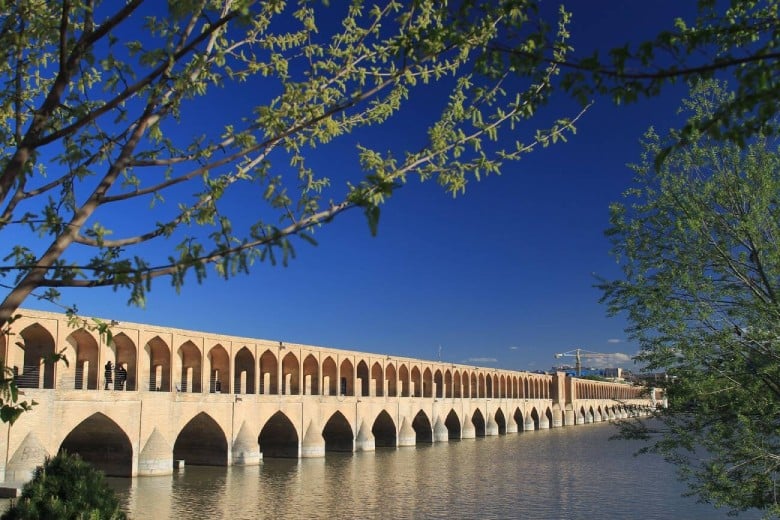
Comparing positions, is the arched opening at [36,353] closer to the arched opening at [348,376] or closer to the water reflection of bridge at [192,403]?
the water reflection of bridge at [192,403]

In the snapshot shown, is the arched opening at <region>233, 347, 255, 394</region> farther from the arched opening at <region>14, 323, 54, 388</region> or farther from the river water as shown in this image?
the arched opening at <region>14, 323, 54, 388</region>

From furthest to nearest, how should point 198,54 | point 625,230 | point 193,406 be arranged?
point 193,406, point 625,230, point 198,54

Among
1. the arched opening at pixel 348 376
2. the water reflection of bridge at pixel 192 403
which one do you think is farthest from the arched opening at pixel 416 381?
the arched opening at pixel 348 376

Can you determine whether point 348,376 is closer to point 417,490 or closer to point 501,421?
point 417,490

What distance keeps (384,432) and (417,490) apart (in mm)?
17607

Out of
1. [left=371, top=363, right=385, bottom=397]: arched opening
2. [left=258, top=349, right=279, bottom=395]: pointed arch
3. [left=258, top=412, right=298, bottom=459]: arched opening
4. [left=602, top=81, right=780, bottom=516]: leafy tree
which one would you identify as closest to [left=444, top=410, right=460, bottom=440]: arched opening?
[left=371, top=363, right=385, bottom=397]: arched opening

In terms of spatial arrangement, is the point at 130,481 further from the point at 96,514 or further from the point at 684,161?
the point at 684,161

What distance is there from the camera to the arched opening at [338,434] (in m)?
33.8

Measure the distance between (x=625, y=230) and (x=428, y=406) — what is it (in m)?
34.2

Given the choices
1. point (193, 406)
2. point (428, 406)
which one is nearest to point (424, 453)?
point (428, 406)

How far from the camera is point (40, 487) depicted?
6691 mm

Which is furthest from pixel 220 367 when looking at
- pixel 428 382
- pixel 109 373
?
pixel 428 382

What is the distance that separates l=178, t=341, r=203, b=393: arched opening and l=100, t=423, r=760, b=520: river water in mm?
3147

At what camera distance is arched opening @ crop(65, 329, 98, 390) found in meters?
22.6
